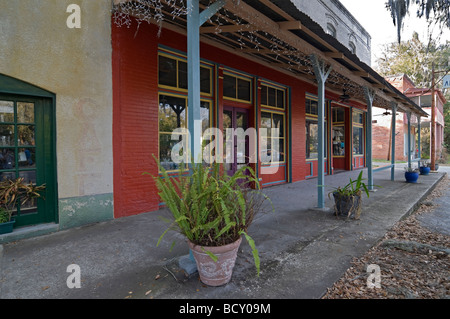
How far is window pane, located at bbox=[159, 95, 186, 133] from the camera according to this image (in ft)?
17.7

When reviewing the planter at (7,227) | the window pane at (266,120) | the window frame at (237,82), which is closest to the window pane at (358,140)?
the window pane at (266,120)

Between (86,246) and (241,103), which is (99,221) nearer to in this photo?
(86,246)

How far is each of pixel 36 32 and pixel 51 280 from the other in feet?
11.3

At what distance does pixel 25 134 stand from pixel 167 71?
9.01 ft

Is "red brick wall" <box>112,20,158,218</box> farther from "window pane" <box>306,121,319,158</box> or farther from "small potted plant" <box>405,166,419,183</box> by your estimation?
"small potted plant" <box>405,166,419,183</box>

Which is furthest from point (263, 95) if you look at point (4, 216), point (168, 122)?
point (4, 216)

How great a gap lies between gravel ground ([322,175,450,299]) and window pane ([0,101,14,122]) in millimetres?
4670

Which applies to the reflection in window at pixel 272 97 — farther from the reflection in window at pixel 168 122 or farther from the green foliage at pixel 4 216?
the green foliage at pixel 4 216

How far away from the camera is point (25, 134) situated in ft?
13.1

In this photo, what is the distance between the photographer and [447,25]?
682 cm

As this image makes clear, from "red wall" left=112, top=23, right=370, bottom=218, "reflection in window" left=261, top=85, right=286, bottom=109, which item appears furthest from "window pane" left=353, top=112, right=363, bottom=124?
"red wall" left=112, top=23, right=370, bottom=218

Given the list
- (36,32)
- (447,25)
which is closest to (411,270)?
(36,32)

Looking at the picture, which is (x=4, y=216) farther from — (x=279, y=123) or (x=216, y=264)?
(x=279, y=123)

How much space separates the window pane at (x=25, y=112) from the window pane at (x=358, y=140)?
1321 centimetres
